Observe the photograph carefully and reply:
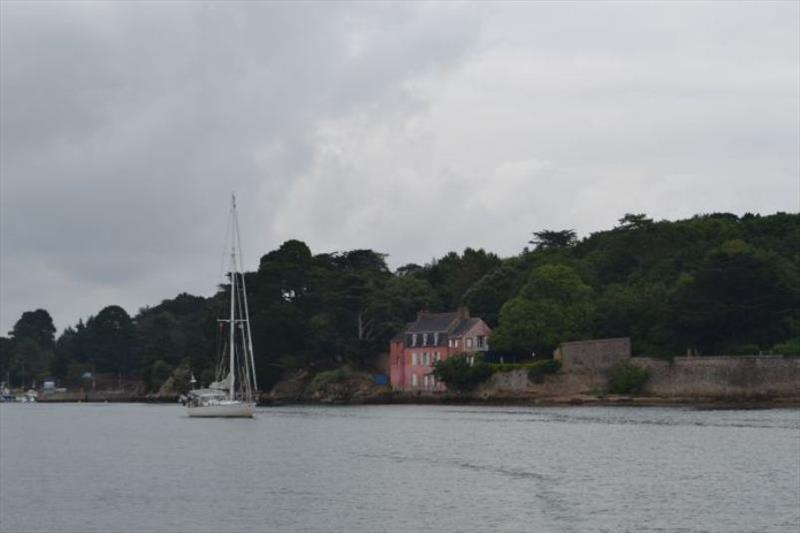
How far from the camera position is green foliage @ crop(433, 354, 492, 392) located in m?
91.4

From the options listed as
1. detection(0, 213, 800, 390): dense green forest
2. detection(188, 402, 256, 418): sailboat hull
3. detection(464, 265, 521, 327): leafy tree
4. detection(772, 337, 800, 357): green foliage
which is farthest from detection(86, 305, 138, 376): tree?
detection(772, 337, 800, 357): green foliage

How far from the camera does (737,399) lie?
76.7 meters

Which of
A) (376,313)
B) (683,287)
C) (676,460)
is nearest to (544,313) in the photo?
(683,287)

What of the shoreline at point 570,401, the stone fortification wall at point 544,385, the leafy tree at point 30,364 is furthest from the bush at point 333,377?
the leafy tree at point 30,364

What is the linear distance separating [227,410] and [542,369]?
919 inches

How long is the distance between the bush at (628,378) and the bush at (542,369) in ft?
16.4

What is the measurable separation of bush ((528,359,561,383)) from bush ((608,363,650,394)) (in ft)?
16.4

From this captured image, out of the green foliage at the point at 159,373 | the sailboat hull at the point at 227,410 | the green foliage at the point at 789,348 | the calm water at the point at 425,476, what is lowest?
the calm water at the point at 425,476

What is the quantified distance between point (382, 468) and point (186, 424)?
111ft

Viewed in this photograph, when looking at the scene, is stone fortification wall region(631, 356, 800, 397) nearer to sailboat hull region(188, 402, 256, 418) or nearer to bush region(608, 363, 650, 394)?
bush region(608, 363, 650, 394)

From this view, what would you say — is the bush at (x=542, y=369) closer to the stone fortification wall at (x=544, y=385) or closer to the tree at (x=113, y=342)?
the stone fortification wall at (x=544, y=385)

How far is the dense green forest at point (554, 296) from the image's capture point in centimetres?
7831

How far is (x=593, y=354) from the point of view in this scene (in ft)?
275

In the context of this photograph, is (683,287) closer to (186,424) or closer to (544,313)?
(544,313)
